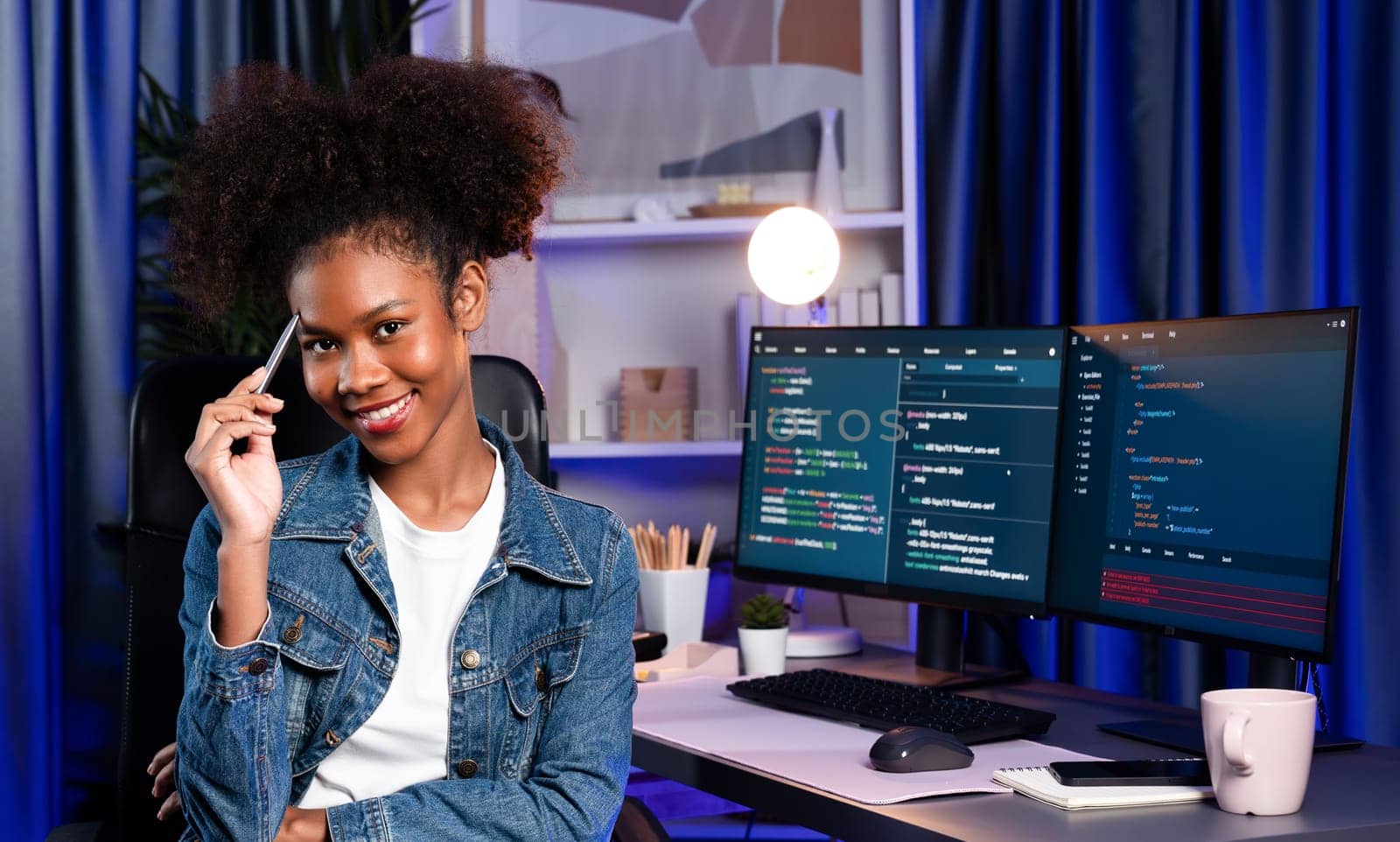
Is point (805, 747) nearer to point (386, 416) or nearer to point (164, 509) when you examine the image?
point (386, 416)

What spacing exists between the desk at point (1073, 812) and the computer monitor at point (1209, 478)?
14cm

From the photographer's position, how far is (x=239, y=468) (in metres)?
1.09

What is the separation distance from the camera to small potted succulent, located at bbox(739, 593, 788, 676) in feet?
5.75

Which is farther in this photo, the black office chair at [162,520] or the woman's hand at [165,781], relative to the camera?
the black office chair at [162,520]

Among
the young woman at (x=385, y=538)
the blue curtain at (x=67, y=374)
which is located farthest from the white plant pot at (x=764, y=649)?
the blue curtain at (x=67, y=374)

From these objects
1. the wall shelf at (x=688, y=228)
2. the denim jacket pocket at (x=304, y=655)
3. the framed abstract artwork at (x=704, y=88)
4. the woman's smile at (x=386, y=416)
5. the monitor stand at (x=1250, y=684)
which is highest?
the framed abstract artwork at (x=704, y=88)

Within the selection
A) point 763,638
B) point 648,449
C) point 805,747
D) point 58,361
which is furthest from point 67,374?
point 805,747

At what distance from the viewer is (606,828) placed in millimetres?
1170

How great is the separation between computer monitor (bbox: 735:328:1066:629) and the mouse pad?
0.86ft

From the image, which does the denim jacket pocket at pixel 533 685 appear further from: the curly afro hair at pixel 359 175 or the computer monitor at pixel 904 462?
the computer monitor at pixel 904 462

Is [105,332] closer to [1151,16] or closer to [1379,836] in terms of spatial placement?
[1151,16]

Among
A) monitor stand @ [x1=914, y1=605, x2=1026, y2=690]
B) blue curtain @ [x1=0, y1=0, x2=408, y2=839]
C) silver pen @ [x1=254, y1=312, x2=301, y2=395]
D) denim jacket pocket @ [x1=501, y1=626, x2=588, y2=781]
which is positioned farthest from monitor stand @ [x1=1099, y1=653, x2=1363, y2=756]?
blue curtain @ [x1=0, y1=0, x2=408, y2=839]

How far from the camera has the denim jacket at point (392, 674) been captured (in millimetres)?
1043

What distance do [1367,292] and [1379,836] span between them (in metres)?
1.07
